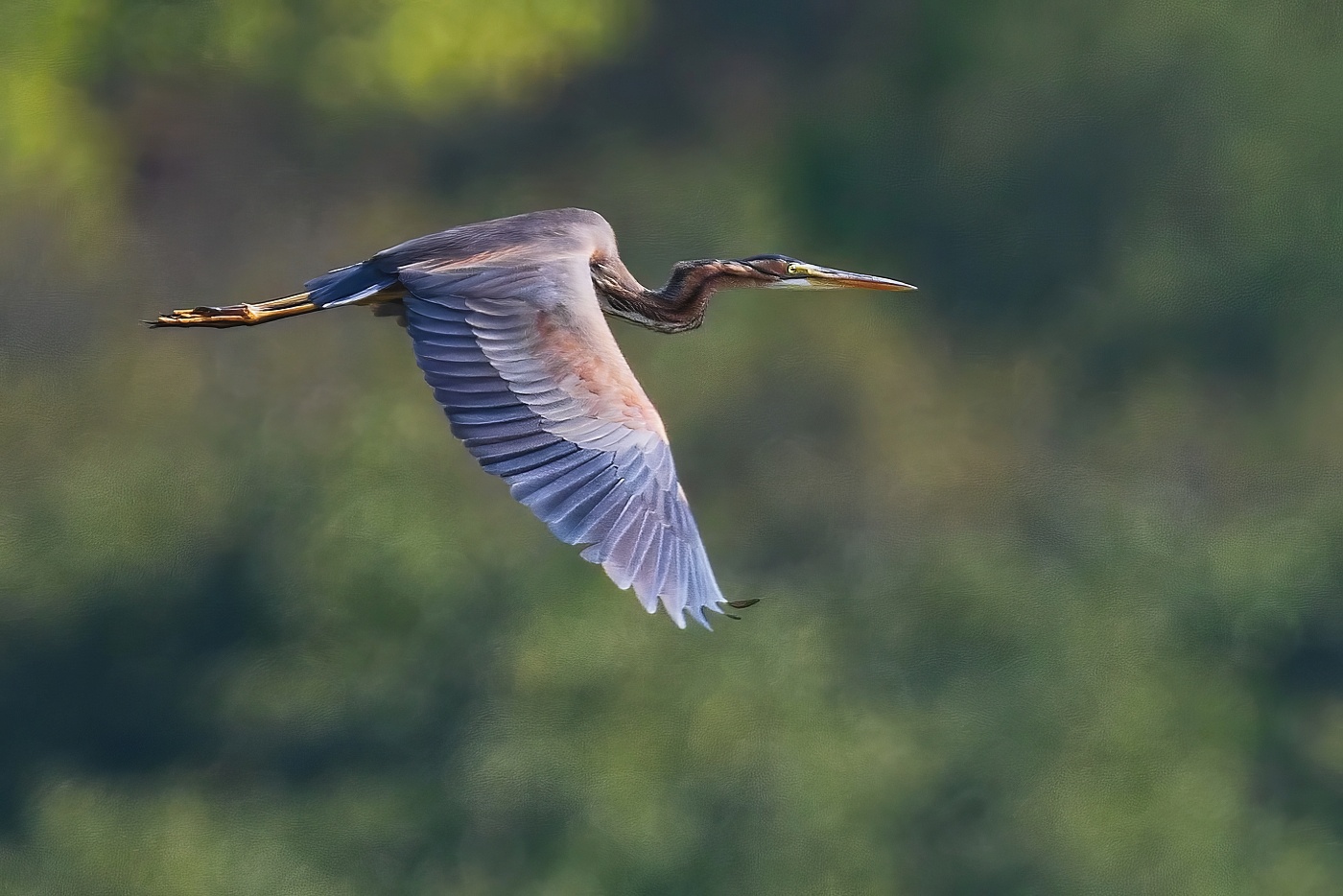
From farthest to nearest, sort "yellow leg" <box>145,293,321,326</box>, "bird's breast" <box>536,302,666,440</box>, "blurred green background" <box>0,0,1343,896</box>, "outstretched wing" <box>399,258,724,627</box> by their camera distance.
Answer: "blurred green background" <box>0,0,1343,896</box> < "yellow leg" <box>145,293,321,326</box> < "bird's breast" <box>536,302,666,440</box> < "outstretched wing" <box>399,258,724,627</box>

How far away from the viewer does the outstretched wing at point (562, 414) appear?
4.46 meters

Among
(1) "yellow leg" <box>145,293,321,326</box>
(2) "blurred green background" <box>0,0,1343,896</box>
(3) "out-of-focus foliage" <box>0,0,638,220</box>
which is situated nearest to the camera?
(1) "yellow leg" <box>145,293,321,326</box>

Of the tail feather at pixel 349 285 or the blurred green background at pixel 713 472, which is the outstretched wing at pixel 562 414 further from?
the blurred green background at pixel 713 472

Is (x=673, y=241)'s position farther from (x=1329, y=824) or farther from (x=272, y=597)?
(x=1329, y=824)

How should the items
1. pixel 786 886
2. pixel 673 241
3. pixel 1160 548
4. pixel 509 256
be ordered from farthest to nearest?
pixel 1160 548, pixel 673 241, pixel 786 886, pixel 509 256

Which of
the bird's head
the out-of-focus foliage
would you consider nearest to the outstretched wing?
the bird's head

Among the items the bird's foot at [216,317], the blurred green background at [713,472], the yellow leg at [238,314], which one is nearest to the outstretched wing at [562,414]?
the yellow leg at [238,314]

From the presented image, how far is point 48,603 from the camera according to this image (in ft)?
52.1

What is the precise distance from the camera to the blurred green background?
14711 mm

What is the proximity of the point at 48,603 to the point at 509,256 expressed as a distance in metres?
11.4

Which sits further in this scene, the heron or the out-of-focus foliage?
the out-of-focus foliage

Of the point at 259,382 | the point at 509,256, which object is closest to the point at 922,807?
the point at 259,382

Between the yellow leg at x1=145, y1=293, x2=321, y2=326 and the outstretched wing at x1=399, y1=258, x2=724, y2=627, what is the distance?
1.46 feet

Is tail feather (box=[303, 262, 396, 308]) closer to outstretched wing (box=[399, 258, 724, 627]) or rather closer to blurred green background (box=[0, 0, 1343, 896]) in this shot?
outstretched wing (box=[399, 258, 724, 627])
